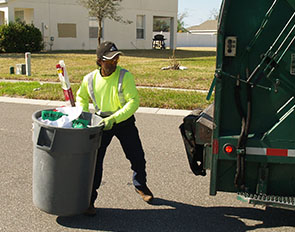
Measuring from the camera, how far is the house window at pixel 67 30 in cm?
3309

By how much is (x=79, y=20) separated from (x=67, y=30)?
4.18ft

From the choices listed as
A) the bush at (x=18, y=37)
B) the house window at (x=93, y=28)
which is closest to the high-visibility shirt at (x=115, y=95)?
the bush at (x=18, y=37)

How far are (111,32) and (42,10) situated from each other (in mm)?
6050

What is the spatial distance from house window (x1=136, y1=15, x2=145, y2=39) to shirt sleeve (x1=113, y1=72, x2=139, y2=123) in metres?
34.4

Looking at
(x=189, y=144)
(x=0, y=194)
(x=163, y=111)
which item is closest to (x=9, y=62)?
(x=163, y=111)

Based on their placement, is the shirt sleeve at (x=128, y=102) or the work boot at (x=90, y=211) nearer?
the shirt sleeve at (x=128, y=102)

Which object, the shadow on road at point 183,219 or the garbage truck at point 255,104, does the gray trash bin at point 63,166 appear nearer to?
the shadow on road at point 183,219

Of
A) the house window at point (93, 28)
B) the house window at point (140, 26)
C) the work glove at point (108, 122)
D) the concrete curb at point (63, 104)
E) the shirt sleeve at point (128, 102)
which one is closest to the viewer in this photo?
the work glove at point (108, 122)

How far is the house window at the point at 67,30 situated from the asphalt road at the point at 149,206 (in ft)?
89.2

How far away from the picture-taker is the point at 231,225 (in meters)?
4.49

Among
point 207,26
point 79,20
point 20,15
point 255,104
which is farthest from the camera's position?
point 207,26

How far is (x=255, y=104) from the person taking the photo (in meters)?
3.87

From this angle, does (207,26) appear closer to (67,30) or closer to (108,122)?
(67,30)

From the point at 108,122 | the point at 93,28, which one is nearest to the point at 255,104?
the point at 108,122
